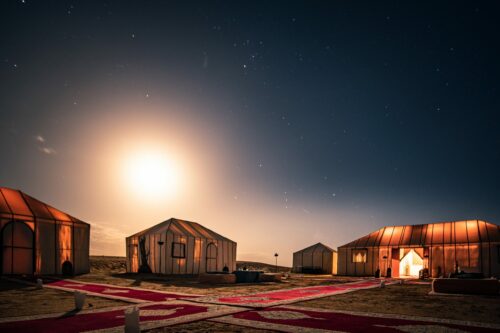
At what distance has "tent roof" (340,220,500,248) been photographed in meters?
27.3

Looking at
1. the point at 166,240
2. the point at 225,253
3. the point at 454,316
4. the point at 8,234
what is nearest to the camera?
the point at 454,316

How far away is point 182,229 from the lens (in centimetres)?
2841

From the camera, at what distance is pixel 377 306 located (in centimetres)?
988

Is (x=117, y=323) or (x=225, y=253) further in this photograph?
(x=225, y=253)

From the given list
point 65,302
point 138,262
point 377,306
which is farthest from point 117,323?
point 138,262

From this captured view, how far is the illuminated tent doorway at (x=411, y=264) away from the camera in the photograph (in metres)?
33.3

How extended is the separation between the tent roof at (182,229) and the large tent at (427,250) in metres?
12.6

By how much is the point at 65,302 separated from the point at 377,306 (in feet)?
29.1

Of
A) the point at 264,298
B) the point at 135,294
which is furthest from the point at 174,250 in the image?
the point at 264,298

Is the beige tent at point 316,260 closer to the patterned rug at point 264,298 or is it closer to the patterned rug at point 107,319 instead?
the patterned rug at point 264,298

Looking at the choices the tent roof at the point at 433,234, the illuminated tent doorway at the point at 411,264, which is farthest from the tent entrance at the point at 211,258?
the illuminated tent doorway at the point at 411,264

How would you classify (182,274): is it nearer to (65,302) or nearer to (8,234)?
(8,234)

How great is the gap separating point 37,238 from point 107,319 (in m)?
16.1

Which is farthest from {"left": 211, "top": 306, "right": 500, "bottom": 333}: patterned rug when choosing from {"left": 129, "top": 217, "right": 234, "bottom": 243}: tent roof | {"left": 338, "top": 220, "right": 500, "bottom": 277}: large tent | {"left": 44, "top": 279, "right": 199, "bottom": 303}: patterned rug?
{"left": 338, "top": 220, "right": 500, "bottom": 277}: large tent
